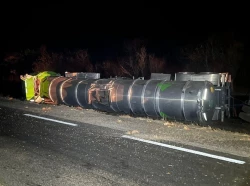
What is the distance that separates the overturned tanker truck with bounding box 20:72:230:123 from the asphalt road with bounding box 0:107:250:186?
2916 mm

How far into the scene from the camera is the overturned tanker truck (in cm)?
975

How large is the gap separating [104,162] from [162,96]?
5108mm

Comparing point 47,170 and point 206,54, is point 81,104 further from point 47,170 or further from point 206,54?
point 206,54

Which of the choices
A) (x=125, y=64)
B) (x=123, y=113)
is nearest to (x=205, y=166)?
(x=123, y=113)

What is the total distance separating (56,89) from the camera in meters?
13.9

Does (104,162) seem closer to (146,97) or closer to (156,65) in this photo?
(146,97)

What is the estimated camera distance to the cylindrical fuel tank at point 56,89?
13805mm

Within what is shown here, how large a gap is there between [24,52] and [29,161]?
210 feet

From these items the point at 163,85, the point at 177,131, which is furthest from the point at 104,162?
the point at 163,85

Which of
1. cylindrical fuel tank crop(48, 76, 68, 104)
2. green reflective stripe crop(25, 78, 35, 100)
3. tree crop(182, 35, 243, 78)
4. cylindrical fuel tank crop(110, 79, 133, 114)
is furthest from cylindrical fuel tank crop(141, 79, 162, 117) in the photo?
tree crop(182, 35, 243, 78)

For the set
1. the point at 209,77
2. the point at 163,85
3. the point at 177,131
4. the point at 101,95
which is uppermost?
the point at 209,77

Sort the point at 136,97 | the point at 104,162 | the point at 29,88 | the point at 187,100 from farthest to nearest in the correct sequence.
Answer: the point at 29,88 < the point at 136,97 < the point at 187,100 < the point at 104,162

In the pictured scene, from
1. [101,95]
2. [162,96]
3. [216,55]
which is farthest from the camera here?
[216,55]

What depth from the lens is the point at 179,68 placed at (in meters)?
44.8
